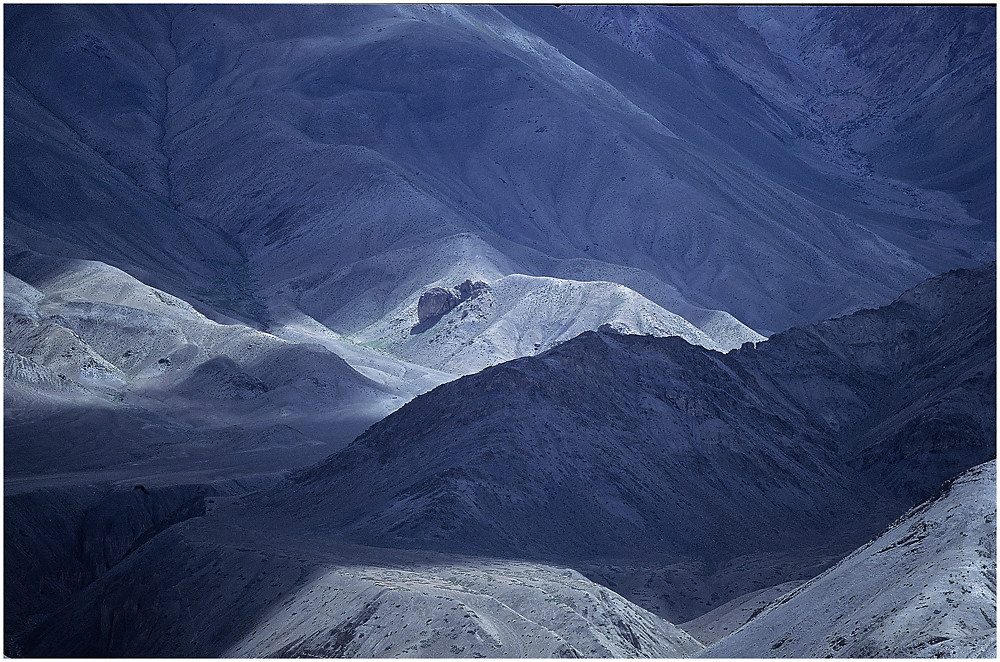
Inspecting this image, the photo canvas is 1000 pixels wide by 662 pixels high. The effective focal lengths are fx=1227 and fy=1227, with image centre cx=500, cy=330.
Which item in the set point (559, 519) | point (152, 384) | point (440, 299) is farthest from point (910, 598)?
point (440, 299)

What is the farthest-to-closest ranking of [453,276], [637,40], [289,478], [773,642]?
[637,40] < [453,276] < [289,478] < [773,642]

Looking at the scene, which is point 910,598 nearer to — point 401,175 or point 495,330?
point 495,330

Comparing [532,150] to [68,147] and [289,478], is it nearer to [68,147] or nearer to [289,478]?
[68,147]

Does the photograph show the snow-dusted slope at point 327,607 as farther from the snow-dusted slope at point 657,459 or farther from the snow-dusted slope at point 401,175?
the snow-dusted slope at point 401,175

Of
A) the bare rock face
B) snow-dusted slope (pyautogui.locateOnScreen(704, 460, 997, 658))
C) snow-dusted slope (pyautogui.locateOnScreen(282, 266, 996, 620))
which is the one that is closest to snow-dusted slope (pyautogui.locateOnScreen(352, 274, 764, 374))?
the bare rock face

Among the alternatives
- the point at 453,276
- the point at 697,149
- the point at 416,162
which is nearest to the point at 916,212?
the point at 697,149

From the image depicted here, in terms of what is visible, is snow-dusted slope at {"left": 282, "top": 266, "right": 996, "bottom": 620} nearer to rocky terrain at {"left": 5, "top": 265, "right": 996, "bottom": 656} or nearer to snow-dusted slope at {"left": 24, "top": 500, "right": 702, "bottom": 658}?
rocky terrain at {"left": 5, "top": 265, "right": 996, "bottom": 656}

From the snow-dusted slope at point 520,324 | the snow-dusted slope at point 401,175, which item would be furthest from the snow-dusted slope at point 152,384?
the snow-dusted slope at point 401,175
